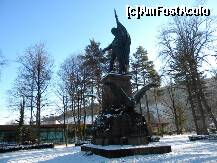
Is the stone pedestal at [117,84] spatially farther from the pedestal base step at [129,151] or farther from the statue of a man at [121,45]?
the pedestal base step at [129,151]

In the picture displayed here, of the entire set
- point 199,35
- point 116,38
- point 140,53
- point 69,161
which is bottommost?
point 69,161

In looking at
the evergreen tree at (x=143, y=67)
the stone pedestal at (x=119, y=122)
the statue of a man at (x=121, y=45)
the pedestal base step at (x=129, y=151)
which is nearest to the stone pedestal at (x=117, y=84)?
the stone pedestal at (x=119, y=122)

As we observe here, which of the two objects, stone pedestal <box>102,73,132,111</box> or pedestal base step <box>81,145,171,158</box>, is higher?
stone pedestal <box>102,73,132,111</box>

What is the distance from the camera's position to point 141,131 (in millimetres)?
12820

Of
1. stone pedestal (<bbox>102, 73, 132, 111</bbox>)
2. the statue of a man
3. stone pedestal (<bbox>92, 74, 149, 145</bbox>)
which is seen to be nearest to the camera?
stone pedestal (<bbox>92, 74, 149, 145</bbox>)

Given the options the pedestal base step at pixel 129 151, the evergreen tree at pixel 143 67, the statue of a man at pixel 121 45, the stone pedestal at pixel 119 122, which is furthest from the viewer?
the evergreen tree at pixel 143 67

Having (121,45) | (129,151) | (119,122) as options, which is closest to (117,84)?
(119,122)

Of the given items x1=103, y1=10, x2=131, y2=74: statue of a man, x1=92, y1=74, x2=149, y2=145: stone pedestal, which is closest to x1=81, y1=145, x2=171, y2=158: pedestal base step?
x1=92, y1=74, x2=149, y2=145: stone pedestal

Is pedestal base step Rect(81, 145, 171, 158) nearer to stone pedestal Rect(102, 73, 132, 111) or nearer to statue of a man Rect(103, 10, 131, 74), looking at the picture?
stone pedestal Rect(102, 73, 132, 111)

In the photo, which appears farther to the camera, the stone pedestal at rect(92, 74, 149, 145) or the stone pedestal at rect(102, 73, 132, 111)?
the stone pedestal at rect(102, 73, 132, 111)

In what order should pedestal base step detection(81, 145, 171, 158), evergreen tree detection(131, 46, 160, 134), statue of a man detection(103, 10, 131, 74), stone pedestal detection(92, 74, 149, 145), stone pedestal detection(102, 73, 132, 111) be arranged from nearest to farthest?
pedestal base step detection(81, 145, 171, 158) < stone pedestal detection(92, 74, 149, 145) < stone pedestal detection(102, 73, 132, 111) < statue of a man detection(103, 10, 131, 74) < evergreen tree detection(131, 46, 160, 134)

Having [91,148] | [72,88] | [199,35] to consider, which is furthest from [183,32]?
[91,148]

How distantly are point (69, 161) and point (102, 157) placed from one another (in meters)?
1.51

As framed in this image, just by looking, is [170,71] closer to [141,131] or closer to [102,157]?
[141,131]
